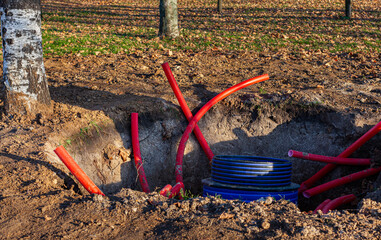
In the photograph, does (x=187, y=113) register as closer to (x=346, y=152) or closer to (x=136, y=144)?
(x=136, y=144)

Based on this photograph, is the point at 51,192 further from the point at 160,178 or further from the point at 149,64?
the point at 149,64

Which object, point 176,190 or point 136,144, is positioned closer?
point 176,190

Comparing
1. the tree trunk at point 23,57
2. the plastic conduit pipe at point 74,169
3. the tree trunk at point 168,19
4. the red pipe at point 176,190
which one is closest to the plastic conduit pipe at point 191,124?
the red pipe at point 176,190

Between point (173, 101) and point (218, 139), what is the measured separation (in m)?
0.98

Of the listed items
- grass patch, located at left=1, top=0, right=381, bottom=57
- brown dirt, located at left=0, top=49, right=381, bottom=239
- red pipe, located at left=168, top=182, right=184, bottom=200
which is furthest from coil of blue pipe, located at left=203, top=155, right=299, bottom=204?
grass patch, located at left=1, top=0, right=381, bottom=57

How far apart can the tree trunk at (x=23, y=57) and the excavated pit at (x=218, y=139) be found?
82 centimetres

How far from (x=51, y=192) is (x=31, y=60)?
83.1 inches

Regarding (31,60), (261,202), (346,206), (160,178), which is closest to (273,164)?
(346,206)

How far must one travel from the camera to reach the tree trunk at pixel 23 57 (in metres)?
4.93

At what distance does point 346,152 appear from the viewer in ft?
17.9

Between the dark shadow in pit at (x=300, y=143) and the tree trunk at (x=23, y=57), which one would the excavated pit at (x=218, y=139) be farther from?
the tree trunk at (x=23, y=57)

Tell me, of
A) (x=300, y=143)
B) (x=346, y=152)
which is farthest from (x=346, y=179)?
(x=300, y=143)

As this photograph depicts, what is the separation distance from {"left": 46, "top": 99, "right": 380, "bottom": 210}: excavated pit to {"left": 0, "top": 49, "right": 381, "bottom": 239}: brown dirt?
0.22 metres

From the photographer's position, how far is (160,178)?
6.02 meters
